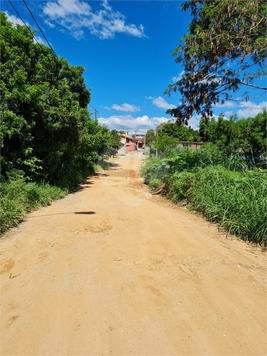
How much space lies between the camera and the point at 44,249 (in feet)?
10.7

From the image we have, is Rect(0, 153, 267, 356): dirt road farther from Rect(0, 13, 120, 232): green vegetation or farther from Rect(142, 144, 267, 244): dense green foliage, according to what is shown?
Rect(0, 13, 120, 232): green vegetation

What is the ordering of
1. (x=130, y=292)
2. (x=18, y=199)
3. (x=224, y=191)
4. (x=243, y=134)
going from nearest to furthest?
(x=130, y=292), (x=224, y=191), (x=18, y=199), (x=243, y=134)

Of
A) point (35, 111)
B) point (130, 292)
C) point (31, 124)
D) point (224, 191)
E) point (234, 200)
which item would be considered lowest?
point (130, 292)

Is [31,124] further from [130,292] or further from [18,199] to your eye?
[130,292]

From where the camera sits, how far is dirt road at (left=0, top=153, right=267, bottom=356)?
1681 millimetres

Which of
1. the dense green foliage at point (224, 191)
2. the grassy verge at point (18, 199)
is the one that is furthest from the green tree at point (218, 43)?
the grassy verge at point (18, 199)

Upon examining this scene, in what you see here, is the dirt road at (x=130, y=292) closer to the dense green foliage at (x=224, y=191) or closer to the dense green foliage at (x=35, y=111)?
the dense green foliage at (x=224, y=191)

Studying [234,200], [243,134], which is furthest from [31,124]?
[243,134]

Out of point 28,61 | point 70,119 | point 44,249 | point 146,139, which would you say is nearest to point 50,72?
point 28,61

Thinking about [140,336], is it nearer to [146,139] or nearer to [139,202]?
[139,202]

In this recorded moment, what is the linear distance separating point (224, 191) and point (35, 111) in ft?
19.3

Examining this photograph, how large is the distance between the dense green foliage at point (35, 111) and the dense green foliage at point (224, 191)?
4.23 meters

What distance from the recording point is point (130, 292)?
227 cm

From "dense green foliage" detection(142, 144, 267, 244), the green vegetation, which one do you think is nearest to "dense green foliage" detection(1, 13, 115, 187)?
the green vegetation
